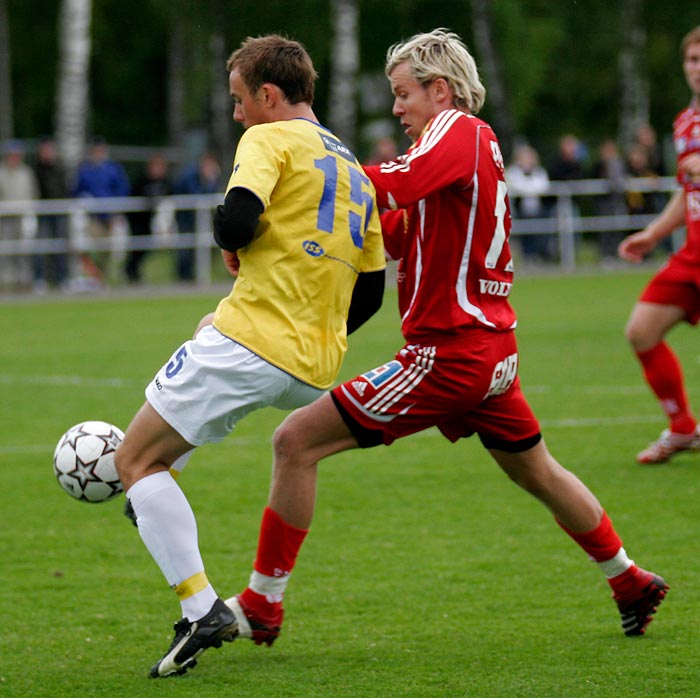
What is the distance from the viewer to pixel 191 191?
2289cm

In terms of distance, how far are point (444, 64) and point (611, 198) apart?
20.7m

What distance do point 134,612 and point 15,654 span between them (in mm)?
648

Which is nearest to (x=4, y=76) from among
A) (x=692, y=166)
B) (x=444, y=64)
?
(x=692, y=166)

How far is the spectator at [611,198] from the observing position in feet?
81.2

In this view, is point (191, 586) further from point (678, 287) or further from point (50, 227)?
point (50, 227)

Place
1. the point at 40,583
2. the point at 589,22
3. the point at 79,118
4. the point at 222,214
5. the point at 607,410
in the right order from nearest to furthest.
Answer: the point at 222,214, the point at 40,583, the point at 607,410, the point at 79,118, the point at 589,22

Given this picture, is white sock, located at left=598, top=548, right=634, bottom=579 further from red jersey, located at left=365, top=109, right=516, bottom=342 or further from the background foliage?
the background foliage

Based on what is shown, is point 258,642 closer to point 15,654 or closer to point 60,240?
point 15,654

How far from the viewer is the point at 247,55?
450 centimetres

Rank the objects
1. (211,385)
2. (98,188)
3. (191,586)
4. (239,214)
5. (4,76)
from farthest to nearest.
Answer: (4,76) < (98,188) < (191,586) < (211,385) < (239,214)

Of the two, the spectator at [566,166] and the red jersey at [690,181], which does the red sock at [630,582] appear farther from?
the spectator at [566,166]

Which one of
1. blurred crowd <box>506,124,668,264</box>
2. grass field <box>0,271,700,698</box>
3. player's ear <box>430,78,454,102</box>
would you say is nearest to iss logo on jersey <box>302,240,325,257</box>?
player's ear <box>430,78,454,102</box>

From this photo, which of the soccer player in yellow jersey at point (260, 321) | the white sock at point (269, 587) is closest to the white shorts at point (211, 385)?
the soccer player in yellow jersey at point (260, 321)

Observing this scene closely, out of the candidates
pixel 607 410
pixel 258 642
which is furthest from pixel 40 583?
pixel 607 410
